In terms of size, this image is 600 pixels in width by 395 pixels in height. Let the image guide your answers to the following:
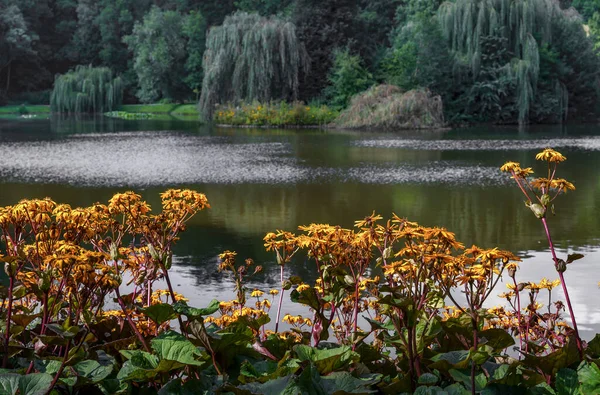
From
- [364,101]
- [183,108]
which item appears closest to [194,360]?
[364,101]

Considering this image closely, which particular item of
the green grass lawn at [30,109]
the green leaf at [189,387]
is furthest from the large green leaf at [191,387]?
the green grass lawn at [30,109]

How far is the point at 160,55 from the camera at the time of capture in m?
44.7

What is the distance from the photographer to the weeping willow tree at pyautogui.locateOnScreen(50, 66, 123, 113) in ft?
129

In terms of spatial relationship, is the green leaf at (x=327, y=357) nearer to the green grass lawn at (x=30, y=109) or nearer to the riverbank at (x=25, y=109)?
the riverbank at (x=25, y=109)

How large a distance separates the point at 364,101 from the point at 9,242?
87.6 ft

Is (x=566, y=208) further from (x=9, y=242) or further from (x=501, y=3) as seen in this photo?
(x=501, y=3)

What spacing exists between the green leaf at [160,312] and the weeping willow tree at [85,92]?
126 ft

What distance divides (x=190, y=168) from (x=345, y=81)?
1882 centimetres

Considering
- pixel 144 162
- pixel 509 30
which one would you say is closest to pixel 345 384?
pixel 144 162

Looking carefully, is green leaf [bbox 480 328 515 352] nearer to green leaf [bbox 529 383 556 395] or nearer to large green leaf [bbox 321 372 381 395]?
green leaf [bbox 529 383 556 395]

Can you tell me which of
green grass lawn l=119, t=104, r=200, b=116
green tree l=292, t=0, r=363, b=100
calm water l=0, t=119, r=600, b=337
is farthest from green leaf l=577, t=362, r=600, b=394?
green grass lawn l=119, t=104, r=200, b=116

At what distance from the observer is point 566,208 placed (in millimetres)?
10633

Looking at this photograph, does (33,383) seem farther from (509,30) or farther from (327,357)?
(509,30)

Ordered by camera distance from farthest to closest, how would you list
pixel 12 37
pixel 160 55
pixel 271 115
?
pixel 12 37, pixel 160 55, pixel 271 115
